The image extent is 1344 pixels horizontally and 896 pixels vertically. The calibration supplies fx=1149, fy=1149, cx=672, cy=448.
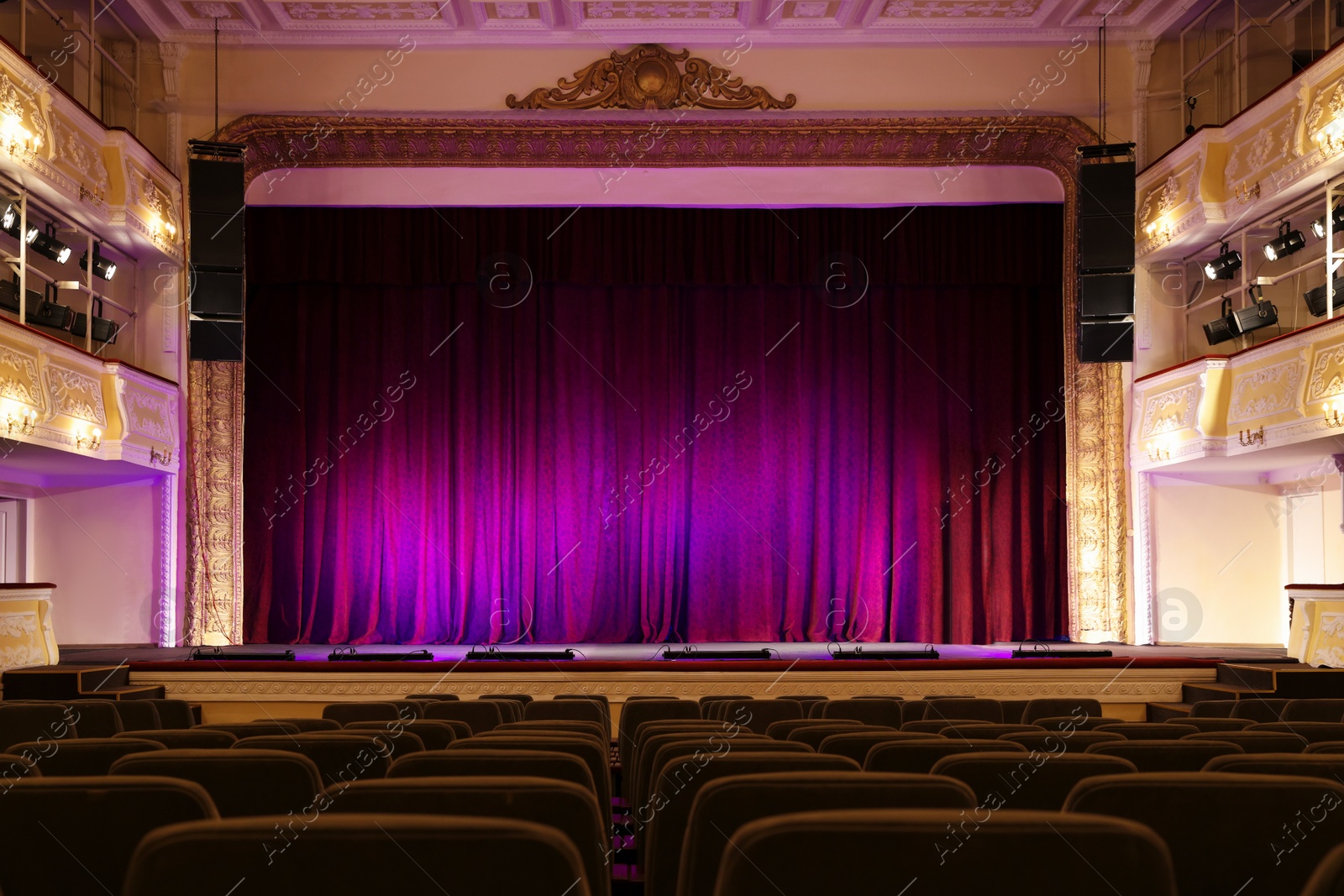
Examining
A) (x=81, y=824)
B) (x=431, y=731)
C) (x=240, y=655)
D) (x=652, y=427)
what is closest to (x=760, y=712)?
(x=431, y=731)

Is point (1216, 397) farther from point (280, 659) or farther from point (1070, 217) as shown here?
point (280, 659)

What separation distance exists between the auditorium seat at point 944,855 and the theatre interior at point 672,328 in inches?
291

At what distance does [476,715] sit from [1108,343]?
825cm

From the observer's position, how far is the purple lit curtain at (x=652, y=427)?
12.4 m

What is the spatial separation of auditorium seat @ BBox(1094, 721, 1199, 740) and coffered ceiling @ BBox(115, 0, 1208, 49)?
9226mm

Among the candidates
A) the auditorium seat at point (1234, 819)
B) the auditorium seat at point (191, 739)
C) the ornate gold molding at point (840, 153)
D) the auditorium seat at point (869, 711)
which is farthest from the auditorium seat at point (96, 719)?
the ornate gold molding at point (840, 153)

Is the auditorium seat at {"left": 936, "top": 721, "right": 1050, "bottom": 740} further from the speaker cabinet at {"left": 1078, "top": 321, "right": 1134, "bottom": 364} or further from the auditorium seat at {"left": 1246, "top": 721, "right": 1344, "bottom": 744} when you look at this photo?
the speaker cabinet at {"left": 1078, "top": 321, "right": 1134, "bottom": 364}

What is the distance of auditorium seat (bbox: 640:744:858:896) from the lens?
1818 millimetres

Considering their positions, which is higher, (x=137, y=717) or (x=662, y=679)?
(x=137, y=717)

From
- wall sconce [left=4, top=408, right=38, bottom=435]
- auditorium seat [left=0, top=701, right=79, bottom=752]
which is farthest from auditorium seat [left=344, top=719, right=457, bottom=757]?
wall sconce [left=4, top=408, right=38, bottom=435]

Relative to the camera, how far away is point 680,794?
6.12ft

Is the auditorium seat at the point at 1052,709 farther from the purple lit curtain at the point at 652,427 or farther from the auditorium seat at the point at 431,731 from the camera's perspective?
the purple lit curtain at the point at 652,427

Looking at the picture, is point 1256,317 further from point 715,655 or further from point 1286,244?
point 715,655

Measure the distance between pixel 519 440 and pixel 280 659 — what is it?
15.1 feet
